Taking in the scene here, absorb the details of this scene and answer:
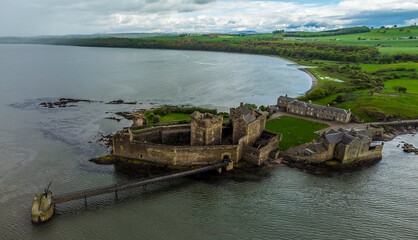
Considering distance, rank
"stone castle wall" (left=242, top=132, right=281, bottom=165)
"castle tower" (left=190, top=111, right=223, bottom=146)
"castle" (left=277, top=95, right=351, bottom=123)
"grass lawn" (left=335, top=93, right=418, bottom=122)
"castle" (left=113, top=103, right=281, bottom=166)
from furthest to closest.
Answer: "grass lawn" (left=335, top=93, right=418, bottom=122) < "castle" (left=277, top=95, right=351, bottom=123) < "castle tower" (left=190, top=111, right=223, bottom=146) < "stone castle wall" (left=242, top=132, right=281, bottom=165) < "castle" (left=113, top=103, right=281, bottom=166)

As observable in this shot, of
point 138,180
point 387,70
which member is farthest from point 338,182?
point 387,70

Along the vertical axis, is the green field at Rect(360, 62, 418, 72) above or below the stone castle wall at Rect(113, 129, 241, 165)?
above

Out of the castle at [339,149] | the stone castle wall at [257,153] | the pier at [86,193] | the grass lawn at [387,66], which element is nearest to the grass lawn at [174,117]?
the stone castle wall at [257,153]

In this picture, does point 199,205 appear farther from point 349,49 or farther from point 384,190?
point 349,49

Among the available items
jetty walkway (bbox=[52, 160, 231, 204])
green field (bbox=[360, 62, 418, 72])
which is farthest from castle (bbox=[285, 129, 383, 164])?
green field (bbox=[360, 62, 418, 72])

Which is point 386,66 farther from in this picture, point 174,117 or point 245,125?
point 245,125

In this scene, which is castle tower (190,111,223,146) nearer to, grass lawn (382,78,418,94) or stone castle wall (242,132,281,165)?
stone castle wall (242,132,281,165)
